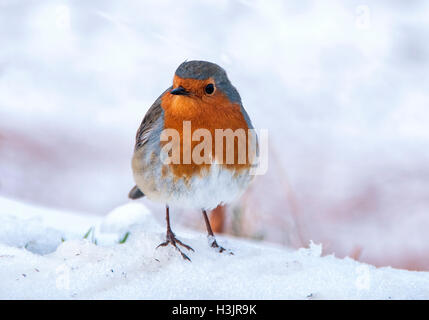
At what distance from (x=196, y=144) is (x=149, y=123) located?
8.7 inches

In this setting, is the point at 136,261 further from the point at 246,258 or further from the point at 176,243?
the point at 246,258

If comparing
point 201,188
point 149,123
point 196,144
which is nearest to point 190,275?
point 201,188

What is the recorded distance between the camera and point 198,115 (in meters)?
1.58

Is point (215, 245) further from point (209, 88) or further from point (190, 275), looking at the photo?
point (209, 88)

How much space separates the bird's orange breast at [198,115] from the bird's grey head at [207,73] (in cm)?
1

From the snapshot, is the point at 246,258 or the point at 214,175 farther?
the point at 246,258

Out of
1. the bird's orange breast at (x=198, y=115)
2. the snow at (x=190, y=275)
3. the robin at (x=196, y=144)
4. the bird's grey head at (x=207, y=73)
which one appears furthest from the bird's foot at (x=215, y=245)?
the bird's grey head at (x=207, y=73)

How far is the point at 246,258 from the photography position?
1.76 m

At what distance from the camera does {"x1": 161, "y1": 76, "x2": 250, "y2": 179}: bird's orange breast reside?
5.17ft

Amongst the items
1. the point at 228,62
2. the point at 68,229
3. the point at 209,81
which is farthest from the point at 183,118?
the point at 68,229

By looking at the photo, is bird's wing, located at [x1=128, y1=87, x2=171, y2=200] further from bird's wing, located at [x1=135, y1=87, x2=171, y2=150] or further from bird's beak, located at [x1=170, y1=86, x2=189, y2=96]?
bird's beak, located at [x1=170, y1=86, x2=189, y2=96]
